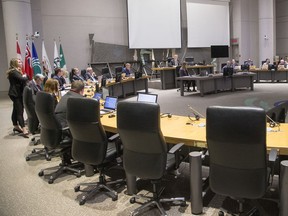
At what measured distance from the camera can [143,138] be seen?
8.95 feet

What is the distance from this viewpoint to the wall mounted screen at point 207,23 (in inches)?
670

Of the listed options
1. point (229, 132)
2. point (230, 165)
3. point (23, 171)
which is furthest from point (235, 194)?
point (23, 171)

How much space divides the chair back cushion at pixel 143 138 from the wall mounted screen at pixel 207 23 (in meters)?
14.9

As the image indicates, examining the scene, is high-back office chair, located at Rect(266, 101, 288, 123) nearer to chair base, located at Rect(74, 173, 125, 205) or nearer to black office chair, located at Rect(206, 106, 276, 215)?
black office chair, located at Rect(206, 106, 276, 215)

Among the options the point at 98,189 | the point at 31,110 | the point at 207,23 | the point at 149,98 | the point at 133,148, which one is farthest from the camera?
the point at 207,23

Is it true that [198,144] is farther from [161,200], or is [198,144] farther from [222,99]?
[222,99]

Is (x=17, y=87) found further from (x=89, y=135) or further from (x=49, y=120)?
(x=89, y=135)

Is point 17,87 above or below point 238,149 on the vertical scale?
above

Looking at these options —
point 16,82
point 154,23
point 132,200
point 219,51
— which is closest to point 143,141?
point 132,200

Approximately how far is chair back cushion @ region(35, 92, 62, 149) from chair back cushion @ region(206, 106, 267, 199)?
6.72 ft

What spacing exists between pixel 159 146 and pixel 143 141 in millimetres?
142

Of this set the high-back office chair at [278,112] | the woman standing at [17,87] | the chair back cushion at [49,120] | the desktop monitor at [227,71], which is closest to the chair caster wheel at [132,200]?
the chair back cushion at [49,120]

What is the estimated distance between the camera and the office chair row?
90.1 inches

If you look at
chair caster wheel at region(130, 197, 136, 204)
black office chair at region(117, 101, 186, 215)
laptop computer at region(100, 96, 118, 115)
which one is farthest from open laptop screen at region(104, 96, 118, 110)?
black office chair at region(117, 101, 186, 215)
